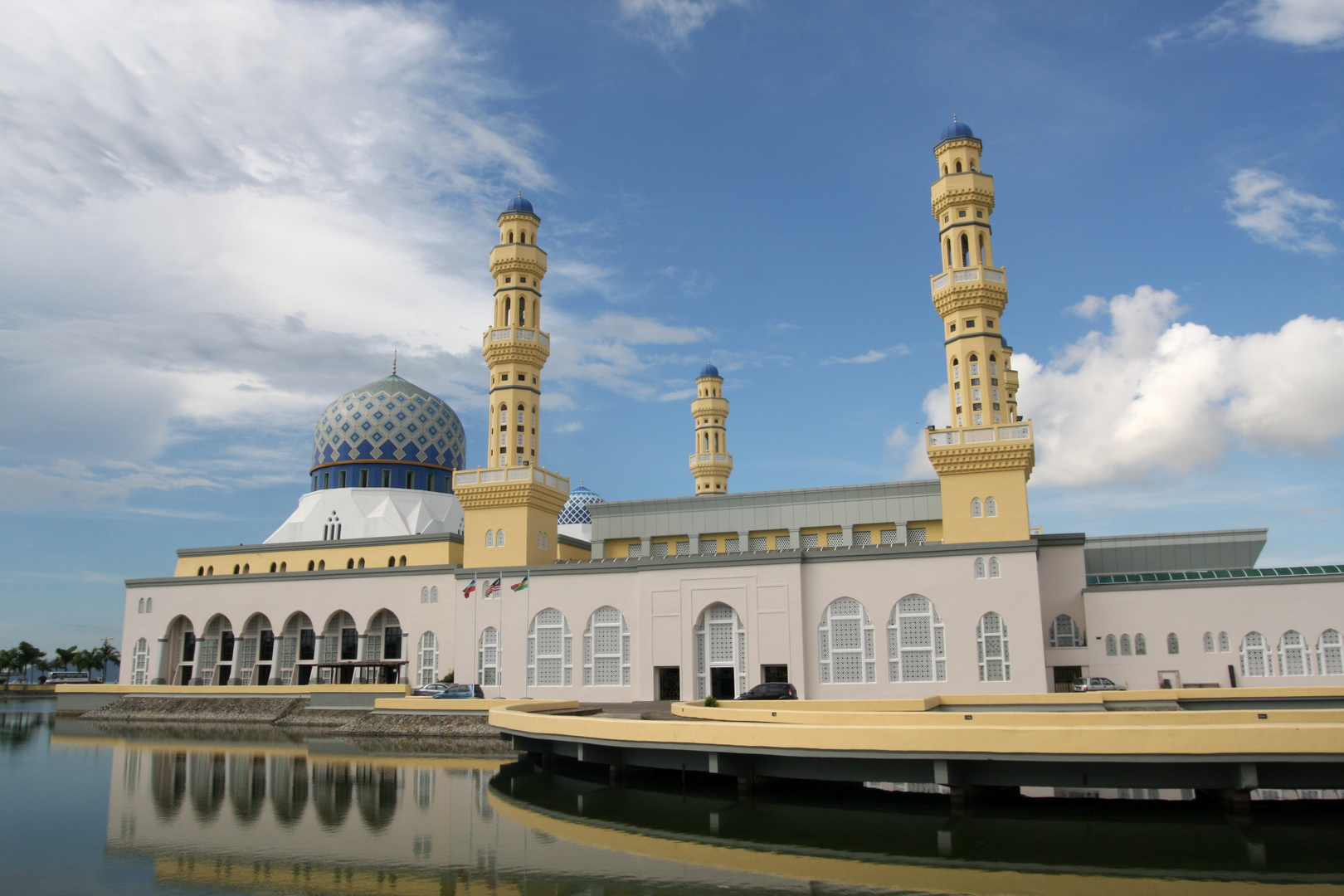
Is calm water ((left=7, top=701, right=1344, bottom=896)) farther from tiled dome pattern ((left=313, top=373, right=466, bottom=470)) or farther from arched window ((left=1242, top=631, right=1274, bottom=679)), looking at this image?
tiled dome pattern ((left=313, top=373, right=466, bottom=470))

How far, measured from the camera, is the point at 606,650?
38.4 meters

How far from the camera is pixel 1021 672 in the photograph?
33125 mm

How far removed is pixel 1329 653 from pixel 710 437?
118 feet

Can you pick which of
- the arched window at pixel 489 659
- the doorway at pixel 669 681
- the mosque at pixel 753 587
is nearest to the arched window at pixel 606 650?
the mosque at pixel 753 587

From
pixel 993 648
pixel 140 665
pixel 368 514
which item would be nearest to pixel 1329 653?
pixel 993 648

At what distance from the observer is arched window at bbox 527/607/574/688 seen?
38938 millimetres

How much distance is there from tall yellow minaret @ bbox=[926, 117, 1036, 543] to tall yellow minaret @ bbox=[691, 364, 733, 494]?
24259mm

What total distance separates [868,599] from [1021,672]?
18.8 ft

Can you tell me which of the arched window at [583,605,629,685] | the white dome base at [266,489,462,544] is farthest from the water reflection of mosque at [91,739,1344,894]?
the white dome base at [266,489,462,544]

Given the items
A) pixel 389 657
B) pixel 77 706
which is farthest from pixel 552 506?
pixel 77 706

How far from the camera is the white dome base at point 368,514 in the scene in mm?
50875

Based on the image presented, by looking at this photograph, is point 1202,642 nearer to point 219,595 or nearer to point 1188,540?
point 1188,540

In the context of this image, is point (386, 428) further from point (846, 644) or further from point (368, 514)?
point (846, 644)

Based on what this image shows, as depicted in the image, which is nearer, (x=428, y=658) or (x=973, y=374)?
(x=973, y=374)
